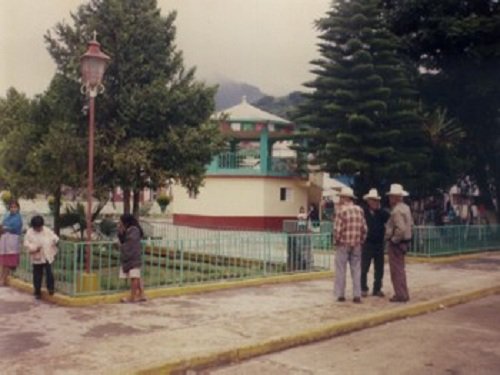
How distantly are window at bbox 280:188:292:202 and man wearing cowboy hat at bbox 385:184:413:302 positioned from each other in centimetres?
2026

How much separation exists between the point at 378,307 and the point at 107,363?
518 centimetres

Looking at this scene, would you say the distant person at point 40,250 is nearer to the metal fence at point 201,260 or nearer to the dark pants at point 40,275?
the dark pants at point 40,275

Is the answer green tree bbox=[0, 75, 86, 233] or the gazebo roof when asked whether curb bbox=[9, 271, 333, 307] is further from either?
the gazebo roof

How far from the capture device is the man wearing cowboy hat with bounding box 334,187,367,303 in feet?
33.9

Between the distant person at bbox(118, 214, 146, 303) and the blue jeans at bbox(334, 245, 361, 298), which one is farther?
the blue jeans at bbox(334, 245, 361, 298)

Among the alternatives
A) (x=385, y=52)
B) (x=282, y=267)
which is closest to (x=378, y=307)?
(x=282, y=267)

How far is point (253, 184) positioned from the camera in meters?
30.5

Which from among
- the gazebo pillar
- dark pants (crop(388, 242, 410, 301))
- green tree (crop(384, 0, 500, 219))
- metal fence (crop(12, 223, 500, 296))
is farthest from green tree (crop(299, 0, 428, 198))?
dark pants (crop(388, 242, 410, 301))

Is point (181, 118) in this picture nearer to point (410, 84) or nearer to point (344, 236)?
point (344, 236)

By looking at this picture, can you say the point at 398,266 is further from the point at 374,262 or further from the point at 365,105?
the point at 365,105

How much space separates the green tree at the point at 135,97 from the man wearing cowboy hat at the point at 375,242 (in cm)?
505

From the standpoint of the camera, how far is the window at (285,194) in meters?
31.1

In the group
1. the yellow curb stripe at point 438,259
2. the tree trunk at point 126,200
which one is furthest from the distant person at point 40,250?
the yellow curb stripe at point 438,259

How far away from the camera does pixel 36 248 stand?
10023mm
